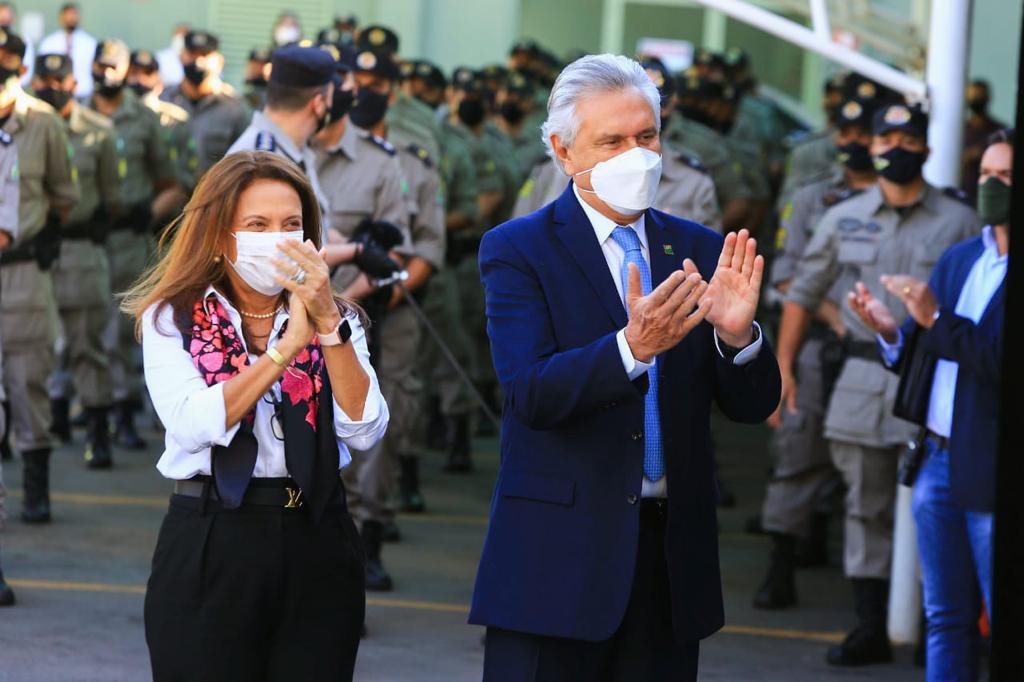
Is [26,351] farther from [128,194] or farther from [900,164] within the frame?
[900,164]

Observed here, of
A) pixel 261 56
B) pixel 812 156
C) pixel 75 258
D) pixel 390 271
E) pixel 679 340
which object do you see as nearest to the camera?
pixel 679 340

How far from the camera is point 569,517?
3.70 meters

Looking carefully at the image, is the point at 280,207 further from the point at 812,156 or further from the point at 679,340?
the point at 812,156

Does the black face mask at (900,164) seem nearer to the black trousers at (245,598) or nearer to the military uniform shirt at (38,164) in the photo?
the black trousers at (245,598)

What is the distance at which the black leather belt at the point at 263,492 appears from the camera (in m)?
3.74

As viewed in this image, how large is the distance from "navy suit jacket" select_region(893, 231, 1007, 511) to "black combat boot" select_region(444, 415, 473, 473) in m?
6.21

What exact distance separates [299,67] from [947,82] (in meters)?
2.59

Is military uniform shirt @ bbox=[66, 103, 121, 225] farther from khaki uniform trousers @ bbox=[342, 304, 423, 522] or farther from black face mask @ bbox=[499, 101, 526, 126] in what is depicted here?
black face mask @ bbox=[499, 101, 526, 126]

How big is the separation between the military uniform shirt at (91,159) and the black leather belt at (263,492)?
21.8ft

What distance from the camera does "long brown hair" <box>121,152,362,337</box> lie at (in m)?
3.83

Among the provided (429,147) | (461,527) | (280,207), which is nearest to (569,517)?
(280,207)

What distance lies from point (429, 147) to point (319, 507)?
263 inches

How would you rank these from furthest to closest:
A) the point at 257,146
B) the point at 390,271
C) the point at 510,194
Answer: the point at 510,194 → the point at 390,271 → the point at 257,146

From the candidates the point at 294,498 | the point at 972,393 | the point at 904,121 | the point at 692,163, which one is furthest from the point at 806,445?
the point at 294,498
